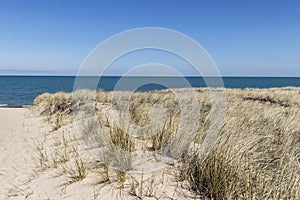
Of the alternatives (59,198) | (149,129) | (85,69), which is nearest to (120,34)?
(85,69)

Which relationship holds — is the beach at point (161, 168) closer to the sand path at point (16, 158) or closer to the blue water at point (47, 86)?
the sand path at point (16, 158)

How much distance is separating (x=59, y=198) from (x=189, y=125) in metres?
3.06

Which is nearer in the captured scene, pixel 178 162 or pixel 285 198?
pixel 285 198

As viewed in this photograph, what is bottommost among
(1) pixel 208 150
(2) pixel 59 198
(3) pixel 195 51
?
(2) pixel 59 198

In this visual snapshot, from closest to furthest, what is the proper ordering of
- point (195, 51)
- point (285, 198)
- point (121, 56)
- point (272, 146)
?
point (285, 198)
point (272, 146)
point (195, 51)
point (121, 56)

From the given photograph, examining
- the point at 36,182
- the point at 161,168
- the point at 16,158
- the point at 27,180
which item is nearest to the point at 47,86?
the point at 16,158

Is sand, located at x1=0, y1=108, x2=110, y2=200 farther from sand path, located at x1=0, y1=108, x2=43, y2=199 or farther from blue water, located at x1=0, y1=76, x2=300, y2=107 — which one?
blue water, located at x1=0, y1=76, x2=300, y2=107

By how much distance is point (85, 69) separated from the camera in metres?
5.73

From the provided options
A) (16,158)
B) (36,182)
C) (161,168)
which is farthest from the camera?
(16,158)

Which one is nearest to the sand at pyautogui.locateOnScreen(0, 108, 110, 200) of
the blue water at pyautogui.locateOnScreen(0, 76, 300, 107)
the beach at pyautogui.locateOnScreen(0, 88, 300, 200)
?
the beach at pyautogui.locateOnScreen(0, 88, 300, 200)

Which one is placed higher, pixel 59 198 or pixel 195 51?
pixel 195 51

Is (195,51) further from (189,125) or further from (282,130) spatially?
(282,130)

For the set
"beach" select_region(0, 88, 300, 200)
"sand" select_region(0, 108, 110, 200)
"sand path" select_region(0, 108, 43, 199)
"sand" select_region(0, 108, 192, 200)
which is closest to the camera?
"beach" select_region(0, 88, 300, 200)

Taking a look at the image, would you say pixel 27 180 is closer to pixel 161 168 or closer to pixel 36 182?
pixel 36 182
